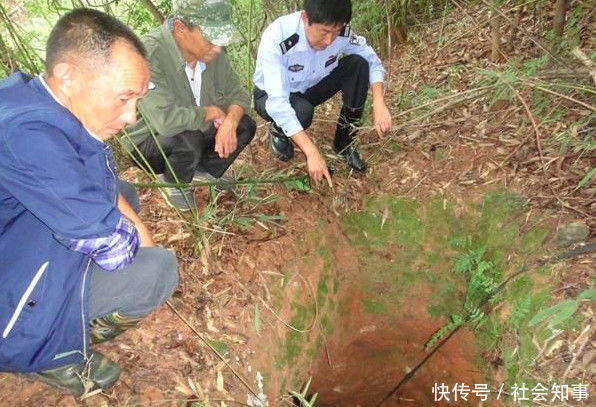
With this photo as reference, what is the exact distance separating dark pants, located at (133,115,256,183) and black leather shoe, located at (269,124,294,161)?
0.46 metres

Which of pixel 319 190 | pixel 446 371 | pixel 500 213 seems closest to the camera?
pixel 500 213

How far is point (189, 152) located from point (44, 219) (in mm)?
1350

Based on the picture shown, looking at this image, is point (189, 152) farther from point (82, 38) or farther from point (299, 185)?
point (82, 38)

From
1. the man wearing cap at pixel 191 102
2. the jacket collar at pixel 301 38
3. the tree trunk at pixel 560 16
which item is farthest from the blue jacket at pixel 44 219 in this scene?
the tree trunk at pixel 560 16

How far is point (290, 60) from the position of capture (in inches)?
123

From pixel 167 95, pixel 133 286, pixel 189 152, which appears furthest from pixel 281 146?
pixel 133 286

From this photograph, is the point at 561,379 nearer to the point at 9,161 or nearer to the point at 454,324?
the point at 454,324

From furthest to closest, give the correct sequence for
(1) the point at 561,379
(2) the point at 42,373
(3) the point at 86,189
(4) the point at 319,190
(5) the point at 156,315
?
(4) the point at 319,190, (5) the point at 156,315, (1) the point at 561,379, (2) the point at 42,373, (3) the point at 86,189

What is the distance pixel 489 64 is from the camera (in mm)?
4129

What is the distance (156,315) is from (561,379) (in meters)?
Answer: 2.09

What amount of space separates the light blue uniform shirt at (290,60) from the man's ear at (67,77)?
1517 mm

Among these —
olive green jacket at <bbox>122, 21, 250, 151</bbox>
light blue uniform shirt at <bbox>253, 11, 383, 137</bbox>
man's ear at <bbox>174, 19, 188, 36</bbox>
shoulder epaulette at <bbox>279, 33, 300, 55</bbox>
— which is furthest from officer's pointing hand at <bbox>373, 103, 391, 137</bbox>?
man's ear at <bbox>174, 19, 188, 36</bbox>

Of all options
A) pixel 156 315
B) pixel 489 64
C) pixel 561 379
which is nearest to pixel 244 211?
pixel 156 315

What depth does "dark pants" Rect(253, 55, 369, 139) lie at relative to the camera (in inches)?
130
